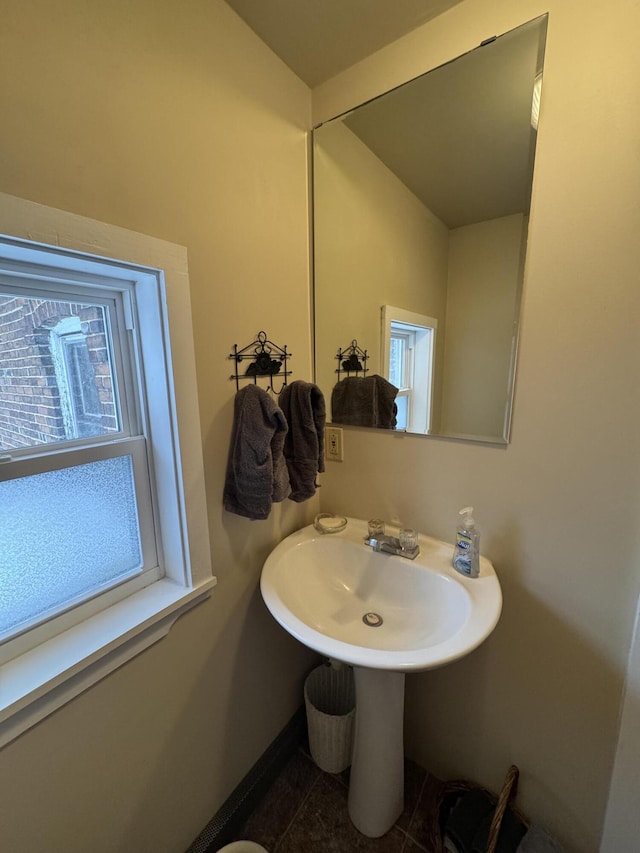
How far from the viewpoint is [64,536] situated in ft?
2.66

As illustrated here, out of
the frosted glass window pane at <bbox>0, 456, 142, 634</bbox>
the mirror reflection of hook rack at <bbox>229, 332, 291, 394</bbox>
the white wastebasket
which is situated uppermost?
the mirror reflection of hook rack at <bbox>229, 332, 291, 394</bbox>

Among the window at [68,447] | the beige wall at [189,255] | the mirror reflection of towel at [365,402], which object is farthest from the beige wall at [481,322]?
the window at [68,447]

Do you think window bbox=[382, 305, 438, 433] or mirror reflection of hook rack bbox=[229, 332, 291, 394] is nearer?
mirror reflection of hook rack bbox=[229, 332, 291, 394]

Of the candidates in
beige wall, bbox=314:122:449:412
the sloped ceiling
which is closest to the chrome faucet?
beige wall, bbox=314:122:449:412

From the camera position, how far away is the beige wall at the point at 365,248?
1.12 m

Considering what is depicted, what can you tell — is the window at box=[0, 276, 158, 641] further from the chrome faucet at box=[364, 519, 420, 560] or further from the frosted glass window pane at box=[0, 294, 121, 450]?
the chrome faucet at box=[364, 519, 420, 560]

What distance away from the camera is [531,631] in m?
1.03

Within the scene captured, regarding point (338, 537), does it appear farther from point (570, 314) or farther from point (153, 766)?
point (570, 314)

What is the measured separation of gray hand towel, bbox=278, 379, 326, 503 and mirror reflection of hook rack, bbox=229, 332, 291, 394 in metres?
0.07

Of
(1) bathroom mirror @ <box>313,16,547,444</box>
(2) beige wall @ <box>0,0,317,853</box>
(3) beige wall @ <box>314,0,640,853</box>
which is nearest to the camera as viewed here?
(2) beige wall @ <box>0,0,317,853</box>

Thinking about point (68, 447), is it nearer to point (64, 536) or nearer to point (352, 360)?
point (64, 536)

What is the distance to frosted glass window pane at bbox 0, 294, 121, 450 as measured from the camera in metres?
0.70

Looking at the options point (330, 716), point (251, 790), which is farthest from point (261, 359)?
point (251, 790)

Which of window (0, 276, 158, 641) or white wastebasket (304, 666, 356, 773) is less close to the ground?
window (0, 276, 158, 641)
